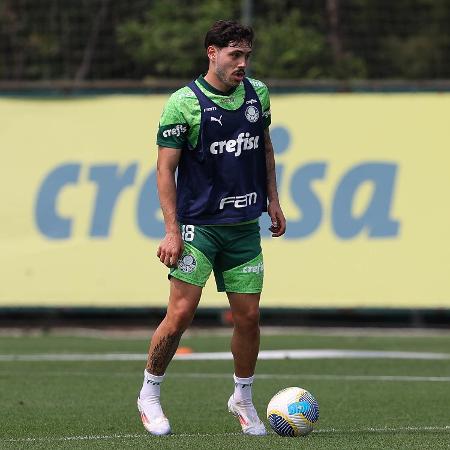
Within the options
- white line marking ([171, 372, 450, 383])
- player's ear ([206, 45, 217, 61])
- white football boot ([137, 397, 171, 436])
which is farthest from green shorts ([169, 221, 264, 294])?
white line marking ([171, 372, 450, 383])

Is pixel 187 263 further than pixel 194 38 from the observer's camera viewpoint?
No

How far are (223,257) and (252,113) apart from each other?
812mm

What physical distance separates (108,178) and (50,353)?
3178 mm

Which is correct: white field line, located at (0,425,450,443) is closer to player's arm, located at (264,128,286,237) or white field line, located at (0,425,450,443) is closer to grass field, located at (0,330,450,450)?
grass field, located at (0,330,450,450)

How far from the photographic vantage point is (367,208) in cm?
1605

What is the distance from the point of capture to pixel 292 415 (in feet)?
24.6

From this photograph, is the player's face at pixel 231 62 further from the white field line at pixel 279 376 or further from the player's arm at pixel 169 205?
the white field line at pixel 279 376

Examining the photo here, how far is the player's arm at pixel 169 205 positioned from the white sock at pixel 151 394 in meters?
0.67

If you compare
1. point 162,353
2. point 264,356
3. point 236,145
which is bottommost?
point 264,356

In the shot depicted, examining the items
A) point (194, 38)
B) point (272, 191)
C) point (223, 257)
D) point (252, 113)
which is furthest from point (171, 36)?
point (223, 257)

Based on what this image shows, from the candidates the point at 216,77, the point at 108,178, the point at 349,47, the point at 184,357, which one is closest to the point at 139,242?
the point at 108,178

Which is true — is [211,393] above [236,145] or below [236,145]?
below

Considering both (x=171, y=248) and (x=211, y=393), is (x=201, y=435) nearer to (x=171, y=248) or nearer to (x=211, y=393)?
(x=171, y=248)

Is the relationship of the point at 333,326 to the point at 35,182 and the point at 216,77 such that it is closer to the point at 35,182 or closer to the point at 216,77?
the point at 35,182
